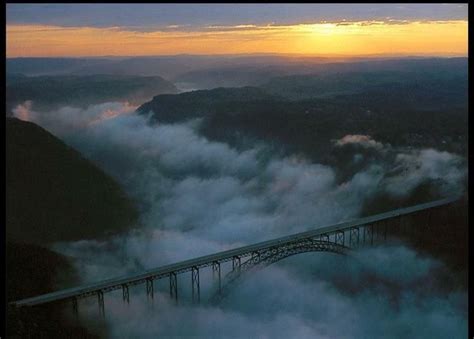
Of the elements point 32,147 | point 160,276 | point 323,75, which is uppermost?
point 323,75

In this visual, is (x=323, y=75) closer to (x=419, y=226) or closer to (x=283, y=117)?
(x=283, y=117)

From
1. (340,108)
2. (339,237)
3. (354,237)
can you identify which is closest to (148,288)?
(339,237)

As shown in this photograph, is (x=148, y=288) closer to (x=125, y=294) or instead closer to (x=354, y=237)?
(x=125, y=294)

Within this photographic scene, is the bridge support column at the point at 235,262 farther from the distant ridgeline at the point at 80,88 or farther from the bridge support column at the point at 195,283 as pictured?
the distant ridgeline at the point at 80,88

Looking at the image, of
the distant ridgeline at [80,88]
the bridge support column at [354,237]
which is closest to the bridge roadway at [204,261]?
the bridge support column at [354,237]

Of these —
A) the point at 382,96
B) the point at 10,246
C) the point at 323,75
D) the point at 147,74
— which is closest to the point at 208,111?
the point at 147,74

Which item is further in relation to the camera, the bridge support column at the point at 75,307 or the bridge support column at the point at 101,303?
the bridge support column at the point at 101,303

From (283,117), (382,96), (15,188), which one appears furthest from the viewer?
(382,96)
